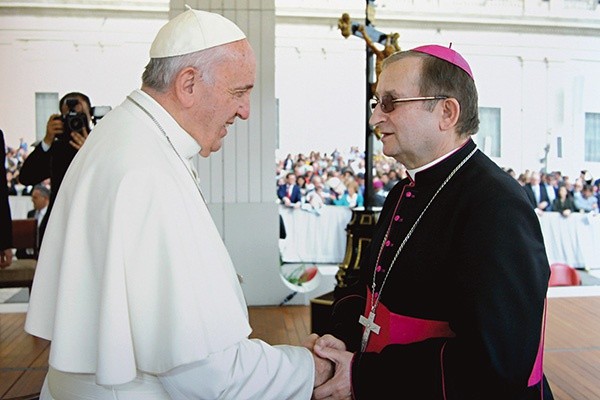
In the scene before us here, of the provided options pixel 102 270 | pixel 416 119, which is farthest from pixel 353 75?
pixel 102 270

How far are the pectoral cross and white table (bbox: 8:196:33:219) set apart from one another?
606 cm

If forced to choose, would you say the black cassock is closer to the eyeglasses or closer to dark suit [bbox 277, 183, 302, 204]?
the eyeglasses

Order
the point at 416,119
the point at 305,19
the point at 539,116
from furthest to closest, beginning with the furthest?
1. the point at 539,116
2. the point at 305,19
3. the point at 416,119

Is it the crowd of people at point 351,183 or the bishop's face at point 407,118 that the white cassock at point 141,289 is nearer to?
the bishop's face at point 407,118

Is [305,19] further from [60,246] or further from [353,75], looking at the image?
[60,246]

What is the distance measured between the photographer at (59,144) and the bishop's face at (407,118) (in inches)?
143

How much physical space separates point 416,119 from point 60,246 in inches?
41.4

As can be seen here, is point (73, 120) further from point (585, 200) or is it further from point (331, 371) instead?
A: point (585, 200)

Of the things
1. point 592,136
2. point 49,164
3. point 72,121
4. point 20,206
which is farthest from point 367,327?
point 592,136

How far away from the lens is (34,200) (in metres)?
7.18

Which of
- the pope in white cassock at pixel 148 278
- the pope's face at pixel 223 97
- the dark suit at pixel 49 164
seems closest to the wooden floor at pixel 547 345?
the dark suit at pixel 49 164

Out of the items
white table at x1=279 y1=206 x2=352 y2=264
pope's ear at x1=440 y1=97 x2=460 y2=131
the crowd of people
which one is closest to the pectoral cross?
pope's ear at x1=440 y1=97 x2=460 y2=131

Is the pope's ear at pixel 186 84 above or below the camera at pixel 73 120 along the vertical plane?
below

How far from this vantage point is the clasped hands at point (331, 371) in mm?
1869
